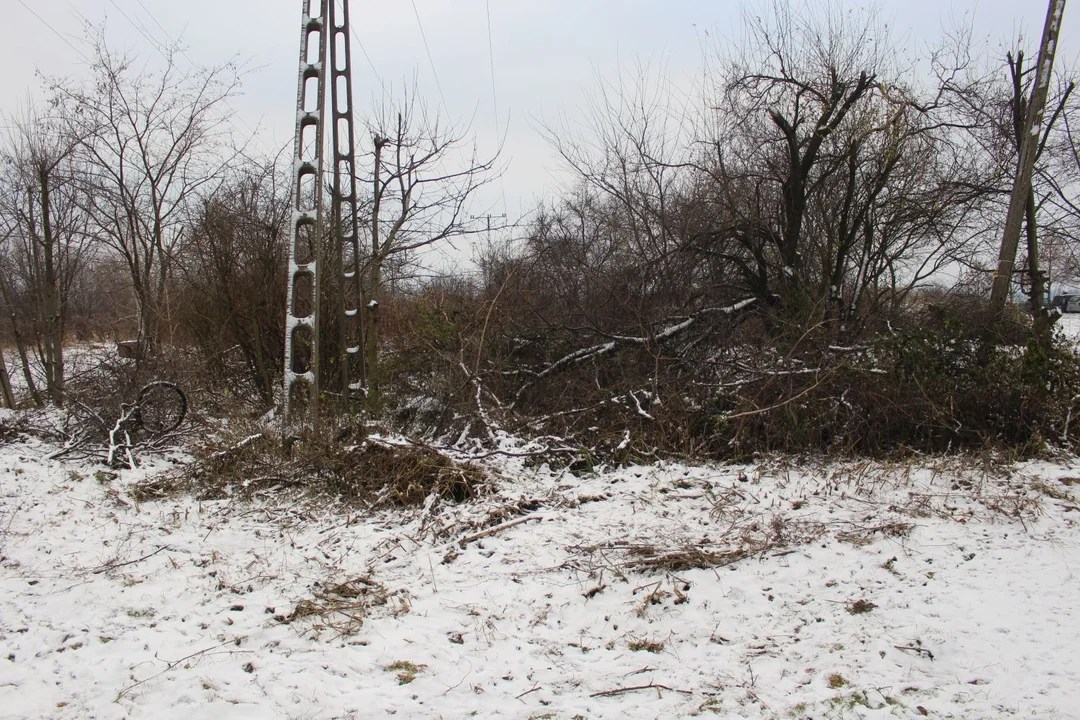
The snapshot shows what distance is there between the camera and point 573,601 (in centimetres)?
406

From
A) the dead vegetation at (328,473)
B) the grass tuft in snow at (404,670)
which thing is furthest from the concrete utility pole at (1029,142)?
the grass tuft in snow at (404,670)

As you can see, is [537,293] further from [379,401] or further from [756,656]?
[756,656]

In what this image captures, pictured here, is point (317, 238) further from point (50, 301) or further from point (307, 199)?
point (50, 301)

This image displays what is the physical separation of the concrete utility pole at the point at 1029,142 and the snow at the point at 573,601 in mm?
3207

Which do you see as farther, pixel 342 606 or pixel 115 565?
pixel 115 565

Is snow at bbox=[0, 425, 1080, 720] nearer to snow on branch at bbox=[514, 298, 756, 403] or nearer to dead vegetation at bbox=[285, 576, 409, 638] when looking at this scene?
dead vegetation at bbox=[285, 576, 409, 638]

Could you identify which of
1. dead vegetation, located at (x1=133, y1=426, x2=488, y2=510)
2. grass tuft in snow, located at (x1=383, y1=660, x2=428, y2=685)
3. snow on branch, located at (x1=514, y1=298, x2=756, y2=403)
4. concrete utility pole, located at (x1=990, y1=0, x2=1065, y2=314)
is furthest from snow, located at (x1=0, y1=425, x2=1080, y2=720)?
concrete utility pole, located at (x1=990, y1=0, x2=1065, y2=314)

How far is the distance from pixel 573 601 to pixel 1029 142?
8108 mm

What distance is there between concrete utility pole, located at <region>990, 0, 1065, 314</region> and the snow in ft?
10.5

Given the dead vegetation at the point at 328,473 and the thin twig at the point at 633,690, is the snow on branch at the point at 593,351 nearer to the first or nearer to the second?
the dead vegetation at the point at 328,473

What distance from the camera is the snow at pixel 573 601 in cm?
310

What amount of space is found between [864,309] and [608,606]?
8020 millimetres

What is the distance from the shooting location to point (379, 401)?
28.4ft

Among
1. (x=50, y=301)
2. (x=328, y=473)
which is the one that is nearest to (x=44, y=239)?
(x=50, y=301)
